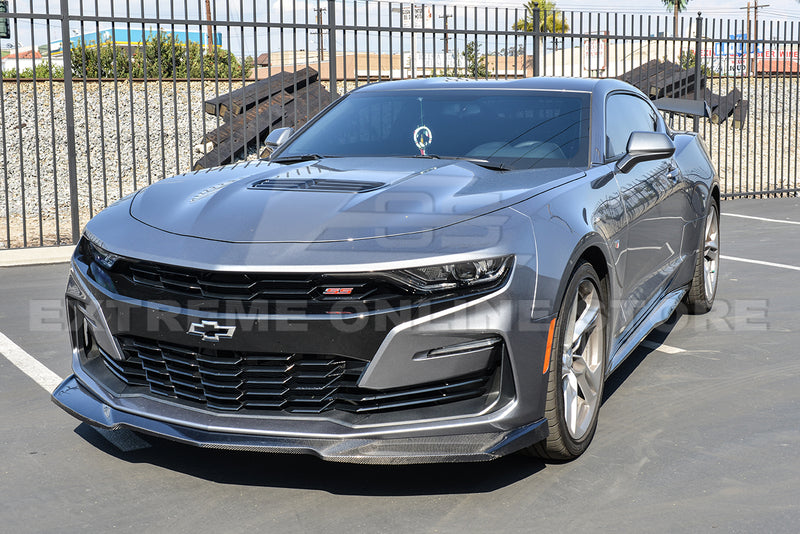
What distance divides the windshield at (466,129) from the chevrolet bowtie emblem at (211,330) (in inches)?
65.9

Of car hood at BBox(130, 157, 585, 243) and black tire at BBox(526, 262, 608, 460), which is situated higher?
car hood at BBox(130, 157, 585, 243)

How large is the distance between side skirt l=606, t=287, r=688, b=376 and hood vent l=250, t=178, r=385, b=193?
135cm

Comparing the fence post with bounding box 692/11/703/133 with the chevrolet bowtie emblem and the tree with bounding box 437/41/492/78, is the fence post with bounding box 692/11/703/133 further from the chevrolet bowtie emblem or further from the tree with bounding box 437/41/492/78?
the chevrolet bowtie emblem

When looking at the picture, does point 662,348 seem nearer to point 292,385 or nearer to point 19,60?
point 292,385

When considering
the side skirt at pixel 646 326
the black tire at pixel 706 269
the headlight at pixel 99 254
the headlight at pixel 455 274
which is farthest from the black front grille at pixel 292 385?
the black tire at pixel 706 269

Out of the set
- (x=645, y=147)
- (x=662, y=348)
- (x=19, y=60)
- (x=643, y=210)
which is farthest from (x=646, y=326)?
(x=19, y=60)

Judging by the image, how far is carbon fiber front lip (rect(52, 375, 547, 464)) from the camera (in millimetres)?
3016

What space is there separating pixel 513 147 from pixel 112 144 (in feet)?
47.4

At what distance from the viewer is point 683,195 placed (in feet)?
17.7

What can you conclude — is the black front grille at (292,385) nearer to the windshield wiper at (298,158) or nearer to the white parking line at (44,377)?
the white parking line at (44,377)

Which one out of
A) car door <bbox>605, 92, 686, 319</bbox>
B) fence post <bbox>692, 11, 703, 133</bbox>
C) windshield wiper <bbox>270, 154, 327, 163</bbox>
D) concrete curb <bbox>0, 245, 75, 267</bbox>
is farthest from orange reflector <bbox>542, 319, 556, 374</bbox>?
fence post <bbox>692, 11, 703, 133</bbox>

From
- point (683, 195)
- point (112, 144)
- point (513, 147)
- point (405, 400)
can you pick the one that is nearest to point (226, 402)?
point (405, 400)

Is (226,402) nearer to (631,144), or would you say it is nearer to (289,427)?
(289,427)

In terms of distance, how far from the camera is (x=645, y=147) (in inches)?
173
